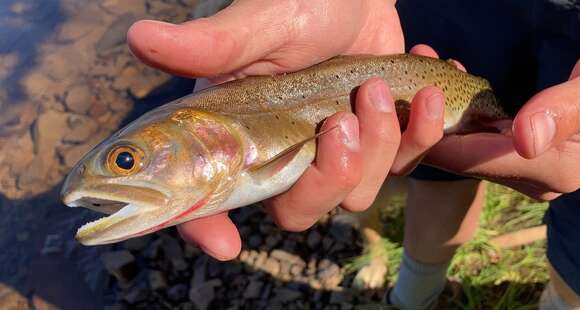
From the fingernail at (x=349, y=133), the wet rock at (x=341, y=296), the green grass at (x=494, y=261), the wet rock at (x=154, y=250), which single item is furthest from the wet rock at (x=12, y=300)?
the fingernail at (x=349, y=133)

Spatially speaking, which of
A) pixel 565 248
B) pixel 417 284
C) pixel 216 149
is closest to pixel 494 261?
pixel 417 284

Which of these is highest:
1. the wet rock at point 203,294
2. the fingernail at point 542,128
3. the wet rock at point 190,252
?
the fingernail at point 542,128

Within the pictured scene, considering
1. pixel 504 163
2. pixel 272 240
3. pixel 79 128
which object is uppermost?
pixel 504 163

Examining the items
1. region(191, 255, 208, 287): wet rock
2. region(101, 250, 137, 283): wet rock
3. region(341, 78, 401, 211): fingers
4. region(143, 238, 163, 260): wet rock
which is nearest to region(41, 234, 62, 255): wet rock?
region(101, 250, 137, 283): wet rock

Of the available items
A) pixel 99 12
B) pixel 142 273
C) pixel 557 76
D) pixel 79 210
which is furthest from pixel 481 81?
pixel 99 12

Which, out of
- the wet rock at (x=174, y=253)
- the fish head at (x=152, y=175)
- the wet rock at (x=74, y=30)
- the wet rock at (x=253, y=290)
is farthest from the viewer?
the wet rock at (x=74, y=30)

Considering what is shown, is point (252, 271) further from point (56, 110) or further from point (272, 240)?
point (56, 110)

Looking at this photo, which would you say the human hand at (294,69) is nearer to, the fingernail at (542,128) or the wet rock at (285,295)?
the fingernail at (542,128)
